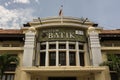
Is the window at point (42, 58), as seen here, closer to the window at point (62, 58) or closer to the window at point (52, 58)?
the window at point (52, 58)

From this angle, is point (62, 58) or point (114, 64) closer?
point (114, 64)

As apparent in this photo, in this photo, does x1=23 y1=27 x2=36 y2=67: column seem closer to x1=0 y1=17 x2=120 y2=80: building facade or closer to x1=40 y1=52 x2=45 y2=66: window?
x1=0 y1=17 x2=120 y2=80: building facade

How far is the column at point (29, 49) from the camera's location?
2300 centimetres

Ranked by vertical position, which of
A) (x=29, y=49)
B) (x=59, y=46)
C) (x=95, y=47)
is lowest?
(x=29, y=49)

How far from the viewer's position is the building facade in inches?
914

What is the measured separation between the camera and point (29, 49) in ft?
77.6

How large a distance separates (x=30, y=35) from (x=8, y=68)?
4338 millimetres

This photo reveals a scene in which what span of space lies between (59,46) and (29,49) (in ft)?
11.0

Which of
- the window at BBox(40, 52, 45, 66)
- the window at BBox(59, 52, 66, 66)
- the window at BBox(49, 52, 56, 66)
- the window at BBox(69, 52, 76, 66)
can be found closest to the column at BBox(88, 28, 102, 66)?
the window at BBox(69, 52, 76, 66)

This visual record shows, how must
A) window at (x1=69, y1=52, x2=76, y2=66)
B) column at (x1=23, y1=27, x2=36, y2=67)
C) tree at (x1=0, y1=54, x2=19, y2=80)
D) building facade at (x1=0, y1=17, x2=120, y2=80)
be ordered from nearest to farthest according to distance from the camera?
tree at (x1=0, y1=54, x2=19, y2=80) → column at (x1=23, y1=27, x2=36, y2=67) → building facade at (x1=0, y1=17, x2=120, y2=80) → window at (x1=69, y1=52, x2=76, y2=66)

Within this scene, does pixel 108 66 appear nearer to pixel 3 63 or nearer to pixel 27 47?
pixel 27 47

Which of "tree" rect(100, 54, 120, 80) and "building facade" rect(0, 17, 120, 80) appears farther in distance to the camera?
"building facade" rect(0, 17, 120, 80)

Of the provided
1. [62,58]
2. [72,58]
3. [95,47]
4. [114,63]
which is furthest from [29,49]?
[114,63]

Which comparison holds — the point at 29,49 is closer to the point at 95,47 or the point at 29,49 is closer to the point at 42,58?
the point at 42,58
